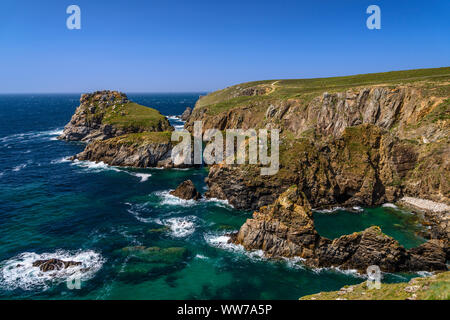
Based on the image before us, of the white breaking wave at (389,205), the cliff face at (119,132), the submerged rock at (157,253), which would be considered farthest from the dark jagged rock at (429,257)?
the cliff face at (119,132)

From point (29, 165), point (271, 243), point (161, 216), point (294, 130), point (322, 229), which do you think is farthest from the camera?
point (294, 130)

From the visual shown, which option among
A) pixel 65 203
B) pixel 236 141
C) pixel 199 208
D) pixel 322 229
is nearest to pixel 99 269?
pixel 199 208

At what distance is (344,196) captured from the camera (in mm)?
59531

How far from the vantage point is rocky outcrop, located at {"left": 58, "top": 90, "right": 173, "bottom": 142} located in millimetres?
116750

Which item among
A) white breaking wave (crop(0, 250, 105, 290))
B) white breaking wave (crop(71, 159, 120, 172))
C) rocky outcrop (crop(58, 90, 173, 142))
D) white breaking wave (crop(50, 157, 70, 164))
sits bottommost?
white breaking wave (crop(0, 250, 105, 290))

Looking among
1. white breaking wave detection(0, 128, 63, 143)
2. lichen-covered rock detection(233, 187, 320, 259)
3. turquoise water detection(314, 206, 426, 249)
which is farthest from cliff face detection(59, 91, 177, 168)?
turquoise water detection(314, 206, 426, 249)

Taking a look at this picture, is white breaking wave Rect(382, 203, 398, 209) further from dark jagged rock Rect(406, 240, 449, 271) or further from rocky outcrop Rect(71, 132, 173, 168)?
rocky outcrop Rect(71, 132, 173, 168)

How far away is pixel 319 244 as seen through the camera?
3991cm

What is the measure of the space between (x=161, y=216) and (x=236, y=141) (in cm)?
4541

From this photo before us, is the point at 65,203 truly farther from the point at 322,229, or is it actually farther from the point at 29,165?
the point at 322,229

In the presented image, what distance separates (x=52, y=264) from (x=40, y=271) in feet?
5.12

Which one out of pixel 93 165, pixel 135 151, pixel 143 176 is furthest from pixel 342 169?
pixel 93 165

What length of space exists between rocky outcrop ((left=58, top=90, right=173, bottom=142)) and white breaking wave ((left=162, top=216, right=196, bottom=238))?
70488 millimetres

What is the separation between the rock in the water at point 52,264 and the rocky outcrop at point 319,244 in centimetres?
2436
